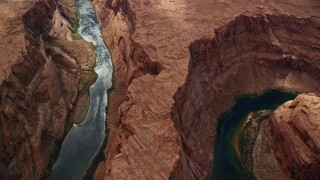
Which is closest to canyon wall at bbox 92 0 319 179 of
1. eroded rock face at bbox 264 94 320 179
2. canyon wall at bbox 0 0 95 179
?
canyon wall at bbox 0 0 95 179

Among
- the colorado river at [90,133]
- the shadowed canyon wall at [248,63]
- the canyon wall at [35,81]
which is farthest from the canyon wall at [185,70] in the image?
the canyon wall at [35,81]

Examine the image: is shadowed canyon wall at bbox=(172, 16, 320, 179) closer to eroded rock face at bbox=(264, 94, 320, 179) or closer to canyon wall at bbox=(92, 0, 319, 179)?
canyon wall at bbox=(92, 0, 319, 179)

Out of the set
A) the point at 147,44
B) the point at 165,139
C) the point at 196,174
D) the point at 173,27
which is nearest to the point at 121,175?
the point at 165,139

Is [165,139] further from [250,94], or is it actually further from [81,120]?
[250,94]

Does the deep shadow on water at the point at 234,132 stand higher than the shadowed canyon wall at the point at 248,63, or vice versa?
the shadowed canyon wall at the point at 248,63

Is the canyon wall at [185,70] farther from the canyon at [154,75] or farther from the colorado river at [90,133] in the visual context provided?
the colorado river at [90,133]

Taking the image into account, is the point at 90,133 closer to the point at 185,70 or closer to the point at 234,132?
the point at 185,70
